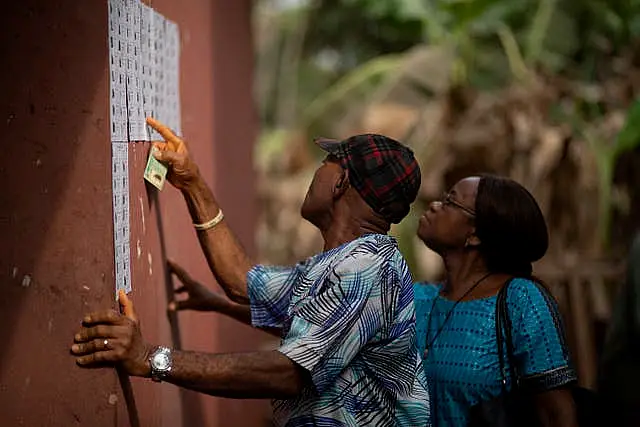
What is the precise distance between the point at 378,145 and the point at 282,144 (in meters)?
7.97

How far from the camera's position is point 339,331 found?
8.55ft

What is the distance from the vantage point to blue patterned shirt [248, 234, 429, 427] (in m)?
2.62

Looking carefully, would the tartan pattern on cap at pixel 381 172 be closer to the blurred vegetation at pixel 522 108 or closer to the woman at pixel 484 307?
the woman at pixel 484 307

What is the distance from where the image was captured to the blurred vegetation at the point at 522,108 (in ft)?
21.8

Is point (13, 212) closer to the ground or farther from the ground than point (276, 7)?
closer to the ground

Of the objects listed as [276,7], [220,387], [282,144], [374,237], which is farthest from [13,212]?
[276,7]

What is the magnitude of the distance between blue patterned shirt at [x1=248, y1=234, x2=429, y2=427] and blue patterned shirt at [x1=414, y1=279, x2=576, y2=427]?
1.16ft

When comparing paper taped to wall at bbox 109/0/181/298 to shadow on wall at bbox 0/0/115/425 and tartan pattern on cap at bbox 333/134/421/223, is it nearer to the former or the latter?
Result: shadow on wall at bbox 0/0/115/425

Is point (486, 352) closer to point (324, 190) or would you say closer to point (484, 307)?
point (484, 307)

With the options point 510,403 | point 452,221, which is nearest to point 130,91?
point 452,221

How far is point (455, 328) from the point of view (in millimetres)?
3354

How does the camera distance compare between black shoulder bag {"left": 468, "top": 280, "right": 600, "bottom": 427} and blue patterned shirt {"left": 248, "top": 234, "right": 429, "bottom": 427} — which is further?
black shoulder bag {"left": 468, "top": 280, "right": 600, "bottom": 427}

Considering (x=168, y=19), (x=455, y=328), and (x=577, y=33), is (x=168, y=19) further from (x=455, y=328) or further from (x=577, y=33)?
(x=577, y=33)

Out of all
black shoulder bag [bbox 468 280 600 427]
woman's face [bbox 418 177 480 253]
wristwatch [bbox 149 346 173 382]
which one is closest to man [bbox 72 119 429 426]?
wristwatch [bbox 149 346 173 382]
